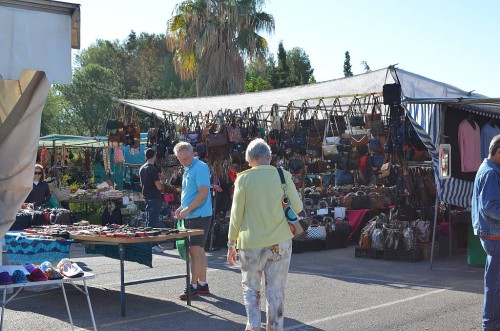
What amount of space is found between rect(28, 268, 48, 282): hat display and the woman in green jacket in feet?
5.43

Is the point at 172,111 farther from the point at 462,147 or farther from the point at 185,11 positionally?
the point at 185,11

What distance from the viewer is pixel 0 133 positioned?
492 centimetres

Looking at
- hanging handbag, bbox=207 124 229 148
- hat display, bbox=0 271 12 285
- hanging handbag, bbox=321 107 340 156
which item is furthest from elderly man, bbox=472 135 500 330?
hanging handbag, bbox=207 124 229 148

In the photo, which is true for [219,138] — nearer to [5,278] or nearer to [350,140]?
[350,140]

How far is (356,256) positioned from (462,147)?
8.71 feet

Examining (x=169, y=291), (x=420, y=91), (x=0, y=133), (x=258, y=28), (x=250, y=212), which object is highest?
(x=258, y=28)

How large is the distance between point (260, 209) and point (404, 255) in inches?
244

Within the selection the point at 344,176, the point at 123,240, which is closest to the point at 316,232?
the point at 344,176

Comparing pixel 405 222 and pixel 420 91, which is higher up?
pixel 420 91

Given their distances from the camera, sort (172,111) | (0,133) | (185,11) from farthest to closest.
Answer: (185,11)
(172,111)
(0,133)

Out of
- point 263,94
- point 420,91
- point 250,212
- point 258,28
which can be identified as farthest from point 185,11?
point 250,212

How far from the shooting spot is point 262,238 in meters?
6.03

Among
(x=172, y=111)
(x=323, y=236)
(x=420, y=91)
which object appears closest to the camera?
(x=420, y=91)

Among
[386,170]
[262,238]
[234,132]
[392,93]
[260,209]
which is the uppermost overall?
[392,93]
